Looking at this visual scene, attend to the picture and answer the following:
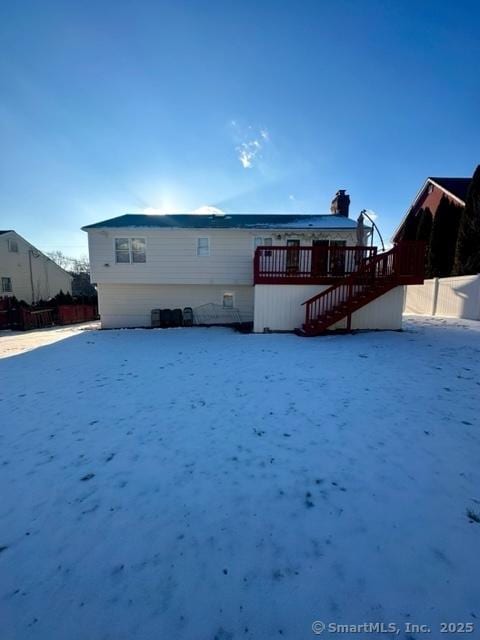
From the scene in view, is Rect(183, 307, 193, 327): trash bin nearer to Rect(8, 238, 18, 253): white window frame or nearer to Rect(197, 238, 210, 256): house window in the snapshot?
Rect(197, 238, 210, 256): house window

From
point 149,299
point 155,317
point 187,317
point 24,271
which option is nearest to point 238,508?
point 187,317

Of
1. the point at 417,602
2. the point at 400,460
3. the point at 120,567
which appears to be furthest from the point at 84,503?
the point at 400,460

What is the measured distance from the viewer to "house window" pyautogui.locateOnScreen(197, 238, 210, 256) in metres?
13.0

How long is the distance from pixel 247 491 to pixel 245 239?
1174 centimetres

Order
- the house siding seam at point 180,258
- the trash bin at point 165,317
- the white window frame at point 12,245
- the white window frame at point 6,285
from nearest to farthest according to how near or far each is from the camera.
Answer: the house siding seam at point 180,258, the trash bin at point 165,317, the white window frame at point 6,285, the white window frame at point 12,245

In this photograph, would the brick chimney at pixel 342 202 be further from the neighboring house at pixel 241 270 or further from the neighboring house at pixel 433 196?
the neighboring house at pixel 433 196

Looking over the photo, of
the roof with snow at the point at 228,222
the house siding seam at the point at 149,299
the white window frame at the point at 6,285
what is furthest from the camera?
the white window frame at the point at 6,285

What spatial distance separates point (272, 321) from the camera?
10.7 m

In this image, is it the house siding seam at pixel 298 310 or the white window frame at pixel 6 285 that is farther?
the white window frame at pixel 6 285

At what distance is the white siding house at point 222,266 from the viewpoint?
34.1 feet

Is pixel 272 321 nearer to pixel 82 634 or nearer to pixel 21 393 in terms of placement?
pixel 21 393

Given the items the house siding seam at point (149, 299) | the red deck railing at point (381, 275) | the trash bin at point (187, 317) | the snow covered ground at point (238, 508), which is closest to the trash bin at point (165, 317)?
the house siding seam at point (149, 299)

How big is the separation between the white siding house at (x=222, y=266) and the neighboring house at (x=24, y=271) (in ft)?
47.0

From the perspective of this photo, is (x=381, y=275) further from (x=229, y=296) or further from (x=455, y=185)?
(x=455, y=185)
